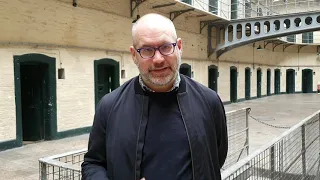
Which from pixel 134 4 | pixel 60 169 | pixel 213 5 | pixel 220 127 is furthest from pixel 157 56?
pixel 213 5

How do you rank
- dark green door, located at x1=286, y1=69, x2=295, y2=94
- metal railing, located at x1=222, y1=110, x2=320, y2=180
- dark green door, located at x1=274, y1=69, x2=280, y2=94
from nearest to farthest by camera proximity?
metal railing, located at x1=222, y1=110, x2=320, y2=180
dark green door, located at x1=274, y1=69, x2=280, y2=94
dark green door, located at x1=286, y1=69, x2=295, y2=94

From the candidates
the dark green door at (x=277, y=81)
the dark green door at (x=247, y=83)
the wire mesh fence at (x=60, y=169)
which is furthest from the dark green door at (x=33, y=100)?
the dark green door at (x=277, y=81)

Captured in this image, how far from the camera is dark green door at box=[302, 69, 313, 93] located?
24.8m

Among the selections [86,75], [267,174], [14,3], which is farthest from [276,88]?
[267,174]

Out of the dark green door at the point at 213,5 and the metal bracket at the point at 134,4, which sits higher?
the dark green door at the point at 213,5

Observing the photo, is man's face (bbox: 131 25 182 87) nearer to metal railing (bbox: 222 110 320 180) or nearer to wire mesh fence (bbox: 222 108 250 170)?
metal railing (bbox: 222 110 320 180)

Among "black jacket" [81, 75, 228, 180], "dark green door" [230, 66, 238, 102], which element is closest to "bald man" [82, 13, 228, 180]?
"black jacket" [81, 75, 228, 180]

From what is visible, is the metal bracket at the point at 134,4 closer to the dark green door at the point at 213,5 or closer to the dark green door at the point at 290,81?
the dark green door at the point at 213,5

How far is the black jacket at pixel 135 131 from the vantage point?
142cm

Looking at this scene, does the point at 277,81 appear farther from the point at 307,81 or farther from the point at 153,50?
the point at 153,50

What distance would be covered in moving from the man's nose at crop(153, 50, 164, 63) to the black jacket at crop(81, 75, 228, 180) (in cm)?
18

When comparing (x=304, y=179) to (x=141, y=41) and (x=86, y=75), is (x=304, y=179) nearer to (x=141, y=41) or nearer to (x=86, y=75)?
(x=141, y=41)

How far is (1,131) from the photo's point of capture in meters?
6.36

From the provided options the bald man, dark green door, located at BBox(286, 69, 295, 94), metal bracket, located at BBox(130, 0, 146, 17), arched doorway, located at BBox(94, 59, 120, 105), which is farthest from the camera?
dark green door, located at BBox(286, 69, 295, 94)
